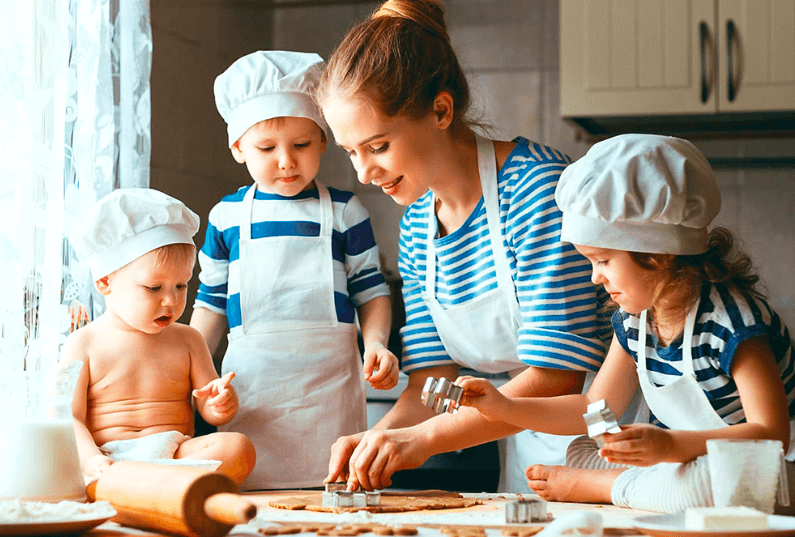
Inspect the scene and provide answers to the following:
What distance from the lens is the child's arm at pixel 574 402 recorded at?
45.7 inches

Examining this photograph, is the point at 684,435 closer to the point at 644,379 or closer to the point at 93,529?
the point at 644,379

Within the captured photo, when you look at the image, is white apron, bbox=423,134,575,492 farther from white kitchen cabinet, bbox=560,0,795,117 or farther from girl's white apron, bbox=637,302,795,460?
white kitchen cabinet, bbox=560,0,795,117

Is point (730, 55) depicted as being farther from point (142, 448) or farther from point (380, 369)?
point (142, 448)

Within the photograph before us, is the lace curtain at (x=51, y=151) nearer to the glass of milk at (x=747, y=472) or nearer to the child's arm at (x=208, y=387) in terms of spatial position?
the child's arm at (x=208, y=387)

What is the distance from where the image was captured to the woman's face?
4.17 feet

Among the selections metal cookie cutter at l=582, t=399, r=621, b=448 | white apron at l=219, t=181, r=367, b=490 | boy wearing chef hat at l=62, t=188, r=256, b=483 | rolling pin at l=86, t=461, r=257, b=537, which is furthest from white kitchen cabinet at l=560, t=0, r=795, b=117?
rolling pin at l=86, t=461, r=257, b=537

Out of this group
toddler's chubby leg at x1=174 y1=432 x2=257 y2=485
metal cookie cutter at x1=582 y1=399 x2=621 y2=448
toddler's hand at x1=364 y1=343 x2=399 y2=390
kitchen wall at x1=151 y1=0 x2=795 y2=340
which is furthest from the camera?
kitchen wall at x1=151 y1=0 x2=795 y2=340

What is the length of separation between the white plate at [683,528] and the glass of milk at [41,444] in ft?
1.95

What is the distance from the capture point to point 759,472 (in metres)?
0.81

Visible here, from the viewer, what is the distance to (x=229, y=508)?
74 centimetres

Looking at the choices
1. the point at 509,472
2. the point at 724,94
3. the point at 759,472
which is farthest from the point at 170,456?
the point at 724,94

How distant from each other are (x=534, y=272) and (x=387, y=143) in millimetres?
288

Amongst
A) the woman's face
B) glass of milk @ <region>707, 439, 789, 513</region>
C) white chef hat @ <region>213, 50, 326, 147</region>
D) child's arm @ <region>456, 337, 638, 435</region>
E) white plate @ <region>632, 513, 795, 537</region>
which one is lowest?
white plate @ <region>632, 513, 795, 537</region>

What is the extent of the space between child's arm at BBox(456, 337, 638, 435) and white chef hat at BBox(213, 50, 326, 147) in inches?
23.4
